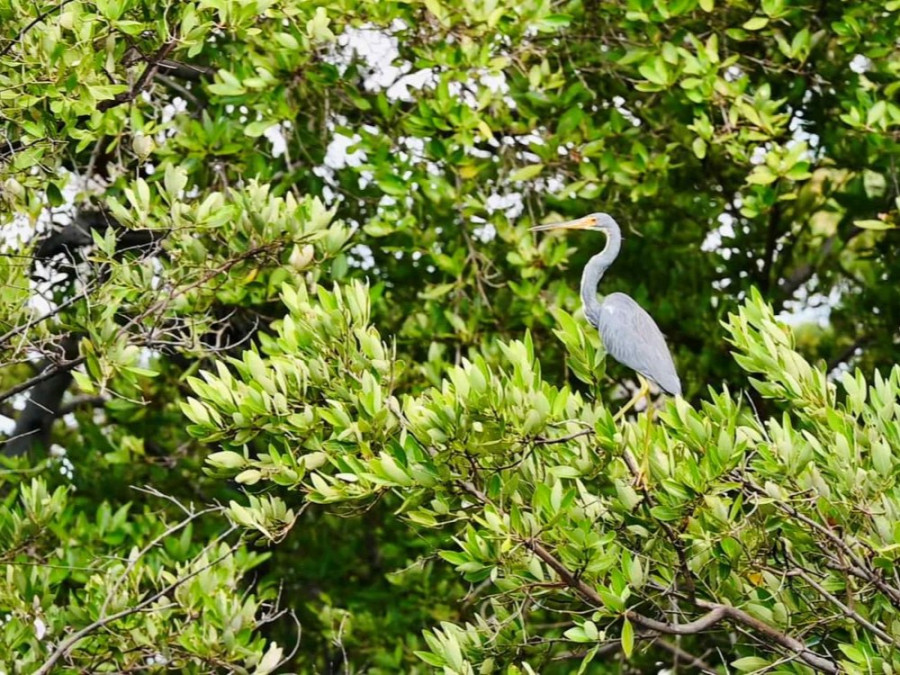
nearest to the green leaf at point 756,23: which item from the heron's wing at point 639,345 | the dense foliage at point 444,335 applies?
the dense foliage at point 444,335

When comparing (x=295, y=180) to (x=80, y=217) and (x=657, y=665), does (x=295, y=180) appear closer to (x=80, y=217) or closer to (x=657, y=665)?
(x=80, y=217)

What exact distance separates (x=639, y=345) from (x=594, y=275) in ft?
1.99

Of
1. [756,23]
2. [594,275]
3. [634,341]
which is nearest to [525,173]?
[756,23]

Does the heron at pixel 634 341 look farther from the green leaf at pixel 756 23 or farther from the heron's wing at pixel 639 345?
the green leaf at pixel 756 23

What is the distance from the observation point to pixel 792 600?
4.58m

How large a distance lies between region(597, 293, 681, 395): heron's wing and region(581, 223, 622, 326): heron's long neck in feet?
0.50

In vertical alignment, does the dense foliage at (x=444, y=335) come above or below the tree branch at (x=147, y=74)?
below

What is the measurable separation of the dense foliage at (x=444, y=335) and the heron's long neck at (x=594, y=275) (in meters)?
0.40

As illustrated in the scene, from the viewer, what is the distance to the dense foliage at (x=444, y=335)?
444 centimetres

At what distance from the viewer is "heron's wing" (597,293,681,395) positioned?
16.7 feet

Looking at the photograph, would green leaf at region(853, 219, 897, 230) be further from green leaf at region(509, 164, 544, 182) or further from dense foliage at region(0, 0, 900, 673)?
green leaf at region(509, 164, 544, 182)

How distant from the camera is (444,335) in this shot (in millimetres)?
7152

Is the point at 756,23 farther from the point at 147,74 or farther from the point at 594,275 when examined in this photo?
the point at 147,74

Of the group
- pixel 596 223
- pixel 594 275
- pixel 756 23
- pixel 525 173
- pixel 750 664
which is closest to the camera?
pixel 750 664
